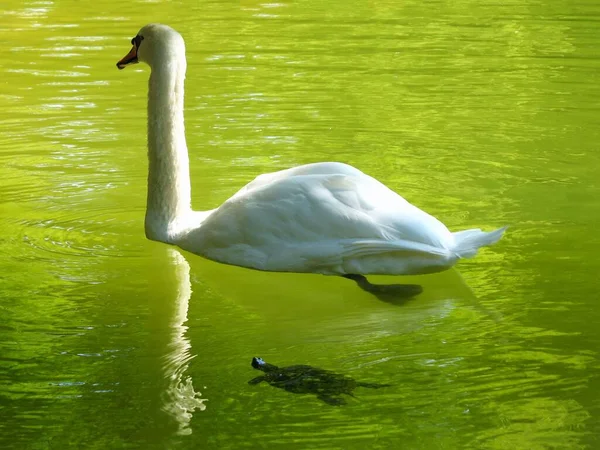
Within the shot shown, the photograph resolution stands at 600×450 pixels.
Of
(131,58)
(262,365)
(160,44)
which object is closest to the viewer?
(262,365)

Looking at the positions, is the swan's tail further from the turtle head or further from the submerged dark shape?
the turtle head

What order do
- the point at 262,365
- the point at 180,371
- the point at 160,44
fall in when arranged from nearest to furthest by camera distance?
the point at 262,365, the point at 180,371, the point at 160,44

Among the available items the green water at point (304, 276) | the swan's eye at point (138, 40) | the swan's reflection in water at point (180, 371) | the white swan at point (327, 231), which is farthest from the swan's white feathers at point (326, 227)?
the swan's eye at point (138, 40)

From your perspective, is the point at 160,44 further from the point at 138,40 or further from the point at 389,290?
the point at 389,290

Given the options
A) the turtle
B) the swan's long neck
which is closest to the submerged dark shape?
the turtle

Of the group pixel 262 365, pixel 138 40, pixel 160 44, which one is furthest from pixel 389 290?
pixel 138 40

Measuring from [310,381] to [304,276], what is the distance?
67.9 inches

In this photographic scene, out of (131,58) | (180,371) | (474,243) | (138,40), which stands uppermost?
(138,40)

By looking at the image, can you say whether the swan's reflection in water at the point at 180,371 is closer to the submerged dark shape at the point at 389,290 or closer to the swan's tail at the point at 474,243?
the submerged dark shape at the point at 389,290

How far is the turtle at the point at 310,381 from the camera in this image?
17.6 feet

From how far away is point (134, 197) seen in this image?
29.5 ft

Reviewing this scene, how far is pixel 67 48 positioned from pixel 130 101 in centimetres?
351

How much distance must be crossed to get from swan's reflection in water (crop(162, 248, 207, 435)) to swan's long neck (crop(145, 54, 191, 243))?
0.53 metres

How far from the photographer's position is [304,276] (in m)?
7.14
